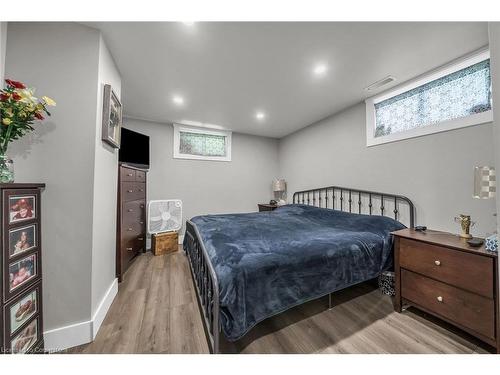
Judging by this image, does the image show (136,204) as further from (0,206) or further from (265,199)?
(265,199)

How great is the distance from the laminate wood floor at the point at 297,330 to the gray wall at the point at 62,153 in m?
0.40

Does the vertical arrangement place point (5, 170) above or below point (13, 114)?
below

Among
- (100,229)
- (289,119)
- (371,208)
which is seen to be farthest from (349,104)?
(100,229)

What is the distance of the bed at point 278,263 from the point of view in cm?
117

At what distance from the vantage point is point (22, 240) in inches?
45.1

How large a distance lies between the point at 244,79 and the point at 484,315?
2888 mm

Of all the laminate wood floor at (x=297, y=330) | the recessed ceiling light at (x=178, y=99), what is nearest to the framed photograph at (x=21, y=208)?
the laminate wood floor at (x=297, y=330)

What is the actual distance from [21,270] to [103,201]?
64cm

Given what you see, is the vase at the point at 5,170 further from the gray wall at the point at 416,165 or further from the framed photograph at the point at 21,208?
the gray wall at the point at 416,165

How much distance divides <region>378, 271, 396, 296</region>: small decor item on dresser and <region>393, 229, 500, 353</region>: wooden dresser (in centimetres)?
27

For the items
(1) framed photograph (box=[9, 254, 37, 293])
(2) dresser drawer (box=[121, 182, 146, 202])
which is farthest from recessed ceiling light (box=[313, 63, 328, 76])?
(1) framed photograph (box=[9, 254, 37, 293])

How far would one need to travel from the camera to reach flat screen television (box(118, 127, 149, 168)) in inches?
102

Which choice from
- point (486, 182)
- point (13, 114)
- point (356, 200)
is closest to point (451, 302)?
point (486, 182)

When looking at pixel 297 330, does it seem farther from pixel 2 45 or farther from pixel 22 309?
pixel 2 45
